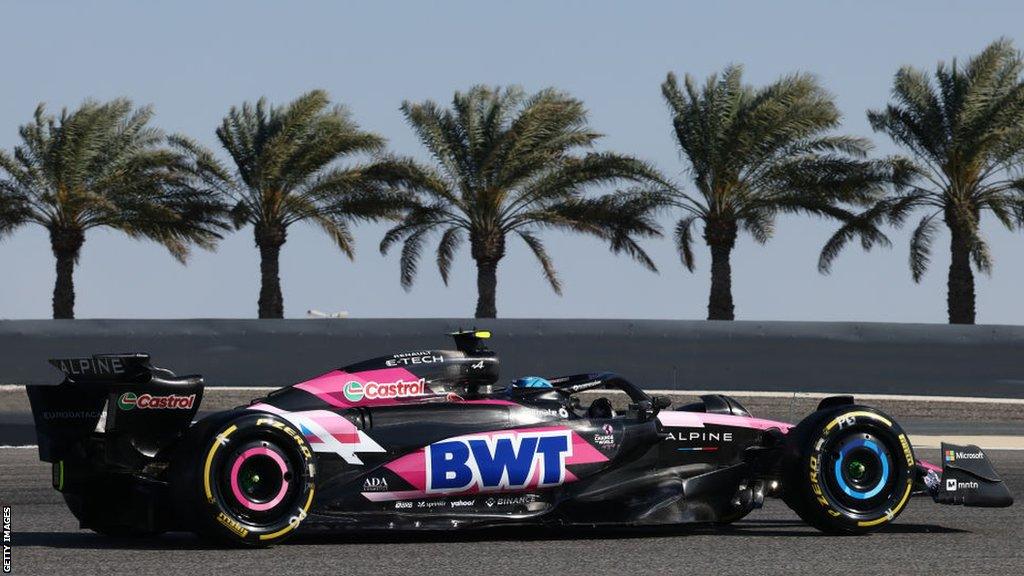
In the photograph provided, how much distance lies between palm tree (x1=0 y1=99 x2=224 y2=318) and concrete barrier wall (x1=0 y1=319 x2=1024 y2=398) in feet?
26.2

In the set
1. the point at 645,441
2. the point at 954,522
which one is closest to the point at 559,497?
the point at 645,441

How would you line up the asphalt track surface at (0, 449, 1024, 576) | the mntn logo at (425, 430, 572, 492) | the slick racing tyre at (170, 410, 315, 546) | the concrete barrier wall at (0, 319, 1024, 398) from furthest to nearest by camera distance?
the concrete barrier wall at (0, 319, 1024, 398) < the mntn logo at (425, 430, 572, 492) < the slick racing tyre at (170, 410, 315, 546) < the asphalt track surface at (0, 449, 1024, 576)

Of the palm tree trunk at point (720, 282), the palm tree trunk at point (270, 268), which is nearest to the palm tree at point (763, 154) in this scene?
the palm tree trunk at point (720, 282)

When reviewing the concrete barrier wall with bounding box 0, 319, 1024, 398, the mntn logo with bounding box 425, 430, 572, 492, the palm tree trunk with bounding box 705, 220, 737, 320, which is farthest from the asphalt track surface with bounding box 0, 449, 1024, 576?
the palm tree trunk with bounding box 705, 220, 737, 320

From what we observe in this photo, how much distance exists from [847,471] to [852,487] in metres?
0.11

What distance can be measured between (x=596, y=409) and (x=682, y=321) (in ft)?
56.3

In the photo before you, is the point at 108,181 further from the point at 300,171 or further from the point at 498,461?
the point at 498,461

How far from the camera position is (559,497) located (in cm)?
1000

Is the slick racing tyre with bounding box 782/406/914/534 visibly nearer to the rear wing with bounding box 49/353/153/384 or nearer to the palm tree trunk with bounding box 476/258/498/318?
the rear wing with bounding box 49/353/153/384

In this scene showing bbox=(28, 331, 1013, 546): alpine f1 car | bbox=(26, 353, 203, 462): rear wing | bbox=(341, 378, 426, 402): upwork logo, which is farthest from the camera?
bbox=(341, 378, 426, 402): upwork logo

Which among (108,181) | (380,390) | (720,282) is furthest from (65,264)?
(380,390)

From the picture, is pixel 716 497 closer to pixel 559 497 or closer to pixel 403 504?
pixel 559 497

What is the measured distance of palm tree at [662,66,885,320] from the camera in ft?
110

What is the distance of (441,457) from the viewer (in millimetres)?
9734
